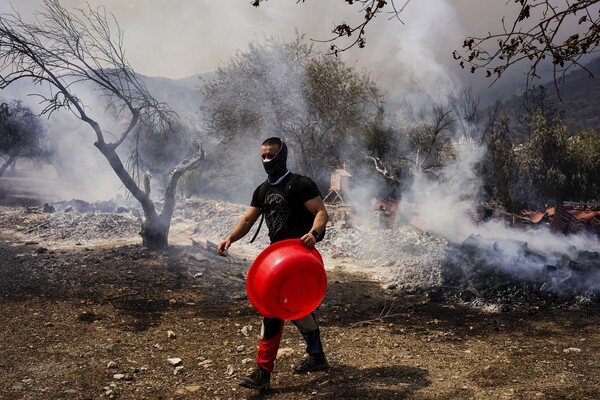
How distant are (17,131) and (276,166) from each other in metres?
22.3

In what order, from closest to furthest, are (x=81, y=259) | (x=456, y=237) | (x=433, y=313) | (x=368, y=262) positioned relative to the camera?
(x=433, y=313) → (x=81, y=259) → (x=368, y=262) → (x=456, y=237)

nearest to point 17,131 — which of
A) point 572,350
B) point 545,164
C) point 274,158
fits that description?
point 274,158

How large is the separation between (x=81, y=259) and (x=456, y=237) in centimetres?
889

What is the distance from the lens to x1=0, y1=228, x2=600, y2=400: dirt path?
3490 millimetres

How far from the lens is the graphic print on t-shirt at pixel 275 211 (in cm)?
368

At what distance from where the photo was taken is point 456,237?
1209 cm

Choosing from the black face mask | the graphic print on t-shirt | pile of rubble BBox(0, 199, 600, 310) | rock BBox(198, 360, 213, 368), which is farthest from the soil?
the black face mask

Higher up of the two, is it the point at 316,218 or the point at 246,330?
Result: the point at 316,218

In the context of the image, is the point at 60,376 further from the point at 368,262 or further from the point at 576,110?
the point at 576,110

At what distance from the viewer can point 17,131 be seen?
21.6 meters

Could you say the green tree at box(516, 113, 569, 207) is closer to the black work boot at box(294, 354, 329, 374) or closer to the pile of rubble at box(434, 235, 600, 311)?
the pile of rubble at box(434, 235, 600, 311)

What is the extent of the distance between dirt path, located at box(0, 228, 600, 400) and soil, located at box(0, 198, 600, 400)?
0.6 inches

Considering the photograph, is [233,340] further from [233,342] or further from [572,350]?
[572,350]

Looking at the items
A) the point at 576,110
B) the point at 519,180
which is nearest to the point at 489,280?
the point at 519,180
